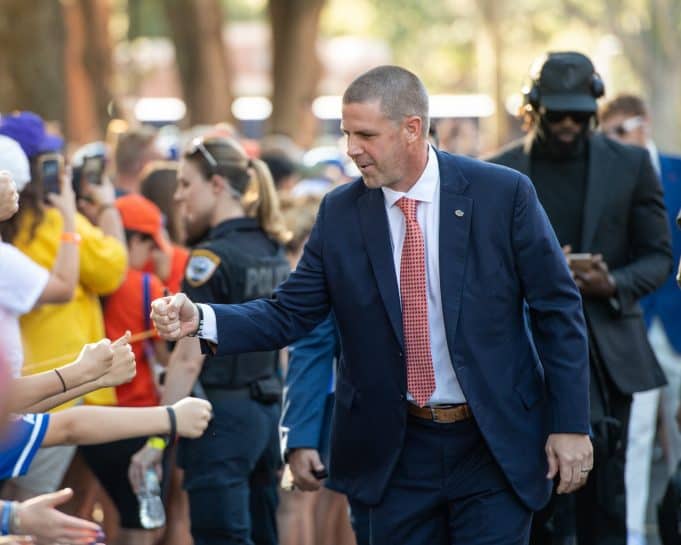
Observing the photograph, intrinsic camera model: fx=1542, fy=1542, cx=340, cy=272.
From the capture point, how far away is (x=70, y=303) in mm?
7266

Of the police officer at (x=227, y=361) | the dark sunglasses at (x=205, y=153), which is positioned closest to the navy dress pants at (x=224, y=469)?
the police officer at (x=227, y=361)

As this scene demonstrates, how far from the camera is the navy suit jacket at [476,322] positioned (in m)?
5.37

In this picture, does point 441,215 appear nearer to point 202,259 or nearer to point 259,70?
point 202,259

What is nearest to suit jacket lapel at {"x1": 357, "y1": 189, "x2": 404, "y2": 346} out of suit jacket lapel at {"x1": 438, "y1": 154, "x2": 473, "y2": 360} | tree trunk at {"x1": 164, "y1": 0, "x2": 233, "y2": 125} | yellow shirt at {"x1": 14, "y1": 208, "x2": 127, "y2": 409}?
suit jacket lapel at {"x1": 438, "y1": 154, "x2": 473, "y2": 360}

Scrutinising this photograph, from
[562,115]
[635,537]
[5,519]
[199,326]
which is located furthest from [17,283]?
[635,537]

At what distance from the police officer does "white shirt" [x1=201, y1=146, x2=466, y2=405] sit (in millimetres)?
1415

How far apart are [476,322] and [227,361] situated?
1869mm

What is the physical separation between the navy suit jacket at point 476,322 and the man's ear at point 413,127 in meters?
0.18

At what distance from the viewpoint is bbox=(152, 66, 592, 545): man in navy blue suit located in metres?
5.38

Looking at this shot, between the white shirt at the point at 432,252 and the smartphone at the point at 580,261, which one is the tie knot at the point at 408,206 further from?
the smartphone at the point at 580,261

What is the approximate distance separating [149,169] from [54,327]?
2.09 m

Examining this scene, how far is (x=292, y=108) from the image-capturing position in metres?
24.1

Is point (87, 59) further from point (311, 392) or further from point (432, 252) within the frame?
point (432, 252)

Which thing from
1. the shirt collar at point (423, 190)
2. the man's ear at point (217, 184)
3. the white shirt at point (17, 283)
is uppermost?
the shirt collar at point (423, 190)
